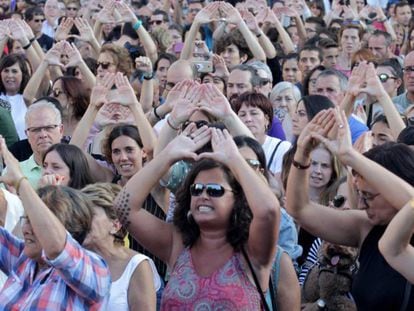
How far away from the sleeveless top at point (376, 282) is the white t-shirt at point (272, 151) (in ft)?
7.77

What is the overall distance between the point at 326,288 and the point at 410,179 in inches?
30.0

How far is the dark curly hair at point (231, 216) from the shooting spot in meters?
4.72

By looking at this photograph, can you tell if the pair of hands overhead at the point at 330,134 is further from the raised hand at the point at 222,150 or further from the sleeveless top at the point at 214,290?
the sleeveless top at the point at 214,290

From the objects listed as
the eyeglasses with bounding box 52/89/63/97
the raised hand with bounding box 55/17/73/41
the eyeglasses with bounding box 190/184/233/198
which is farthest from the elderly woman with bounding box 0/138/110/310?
Result: the raised hand with bounding box 55/17/73/41

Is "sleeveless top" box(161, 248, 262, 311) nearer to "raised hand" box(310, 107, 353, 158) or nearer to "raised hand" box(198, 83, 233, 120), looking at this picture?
"raised hand" box(310, 107, 353, 158)

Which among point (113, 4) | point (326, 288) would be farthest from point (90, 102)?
point (113, 4)

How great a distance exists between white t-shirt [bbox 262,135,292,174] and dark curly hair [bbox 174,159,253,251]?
7.16 ft

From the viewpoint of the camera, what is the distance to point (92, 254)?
14.8 feet

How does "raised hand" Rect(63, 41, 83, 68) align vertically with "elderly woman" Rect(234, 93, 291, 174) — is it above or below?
below

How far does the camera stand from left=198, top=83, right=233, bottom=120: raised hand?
5.84 metres

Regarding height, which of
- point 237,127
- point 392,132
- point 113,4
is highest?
point 237,127

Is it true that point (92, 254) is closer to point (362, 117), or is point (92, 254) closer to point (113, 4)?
point (362, 117)

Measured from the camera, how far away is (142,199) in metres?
4.93

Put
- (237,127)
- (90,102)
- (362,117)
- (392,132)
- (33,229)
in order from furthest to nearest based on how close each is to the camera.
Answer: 1. (362,117)
2. (90,102)
3. (392,132)
4. (237,127)
5. (33,229)
